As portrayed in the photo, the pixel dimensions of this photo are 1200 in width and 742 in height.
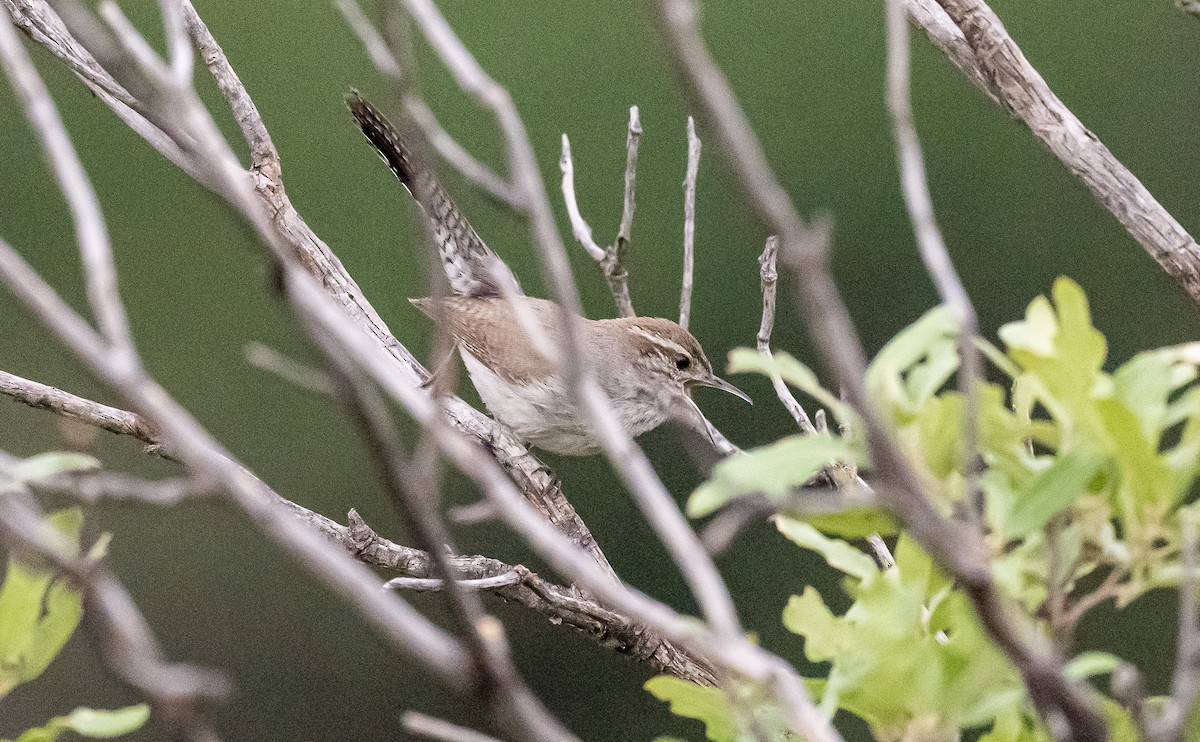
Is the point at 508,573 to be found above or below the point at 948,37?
below

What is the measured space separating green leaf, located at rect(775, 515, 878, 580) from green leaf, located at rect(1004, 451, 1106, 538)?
0.48ft

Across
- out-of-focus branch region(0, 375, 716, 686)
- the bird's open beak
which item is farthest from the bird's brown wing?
out-of-focus branch region(0, 375, 716, 686)

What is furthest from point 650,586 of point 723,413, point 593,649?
point 723,413

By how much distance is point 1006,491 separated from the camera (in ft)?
1.85

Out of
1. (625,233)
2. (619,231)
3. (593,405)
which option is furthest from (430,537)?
(619,231)

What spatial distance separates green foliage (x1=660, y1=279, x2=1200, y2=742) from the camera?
0.52 m

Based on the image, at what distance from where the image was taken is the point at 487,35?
280cm

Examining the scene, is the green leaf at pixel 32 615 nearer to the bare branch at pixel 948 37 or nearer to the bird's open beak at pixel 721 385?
the bare branch at pixel 948 37

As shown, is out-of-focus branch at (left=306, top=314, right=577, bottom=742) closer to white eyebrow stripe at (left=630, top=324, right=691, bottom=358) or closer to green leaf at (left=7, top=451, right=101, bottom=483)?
green leaf at (left=7, top=451, right=101, bottom=483)

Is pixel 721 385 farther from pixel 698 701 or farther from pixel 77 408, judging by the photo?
pixel 698 701

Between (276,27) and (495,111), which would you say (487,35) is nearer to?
(276,27)

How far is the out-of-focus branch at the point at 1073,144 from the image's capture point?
1.14m

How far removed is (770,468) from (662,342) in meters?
2.17

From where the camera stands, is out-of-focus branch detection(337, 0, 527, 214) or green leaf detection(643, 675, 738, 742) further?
green leaf detection(643, 675, 738, 742)
